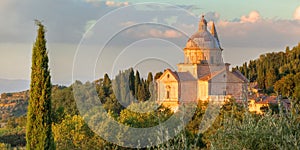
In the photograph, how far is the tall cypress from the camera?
36.3ft

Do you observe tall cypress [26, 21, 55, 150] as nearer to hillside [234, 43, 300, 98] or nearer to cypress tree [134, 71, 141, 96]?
cypress tree [134, 71, 141, 96]

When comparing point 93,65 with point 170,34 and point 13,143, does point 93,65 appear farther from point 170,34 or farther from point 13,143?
point 13,143

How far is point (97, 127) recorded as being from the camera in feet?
60.0

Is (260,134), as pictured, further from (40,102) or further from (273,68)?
(273,68)

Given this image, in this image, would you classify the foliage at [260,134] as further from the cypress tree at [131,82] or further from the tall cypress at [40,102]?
the cypress tree at [131,82]

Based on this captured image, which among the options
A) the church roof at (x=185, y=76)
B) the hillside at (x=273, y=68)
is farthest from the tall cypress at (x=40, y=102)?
the hillside at (x=273, y=68)

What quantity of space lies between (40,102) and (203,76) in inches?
1067

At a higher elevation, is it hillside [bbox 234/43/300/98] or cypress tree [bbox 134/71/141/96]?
hillside [bbox 234/43/300/98]

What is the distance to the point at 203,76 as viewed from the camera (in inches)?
1487

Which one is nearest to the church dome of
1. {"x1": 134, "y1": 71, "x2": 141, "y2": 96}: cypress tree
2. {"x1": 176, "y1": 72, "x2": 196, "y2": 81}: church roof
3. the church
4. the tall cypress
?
the church

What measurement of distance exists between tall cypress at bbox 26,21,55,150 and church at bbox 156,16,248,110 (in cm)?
2124

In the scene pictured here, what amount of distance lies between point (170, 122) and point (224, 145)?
14923 mm

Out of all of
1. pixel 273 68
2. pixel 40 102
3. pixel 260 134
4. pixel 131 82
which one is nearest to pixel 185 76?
pixel 131 82

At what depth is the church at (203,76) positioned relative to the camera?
113 ft
